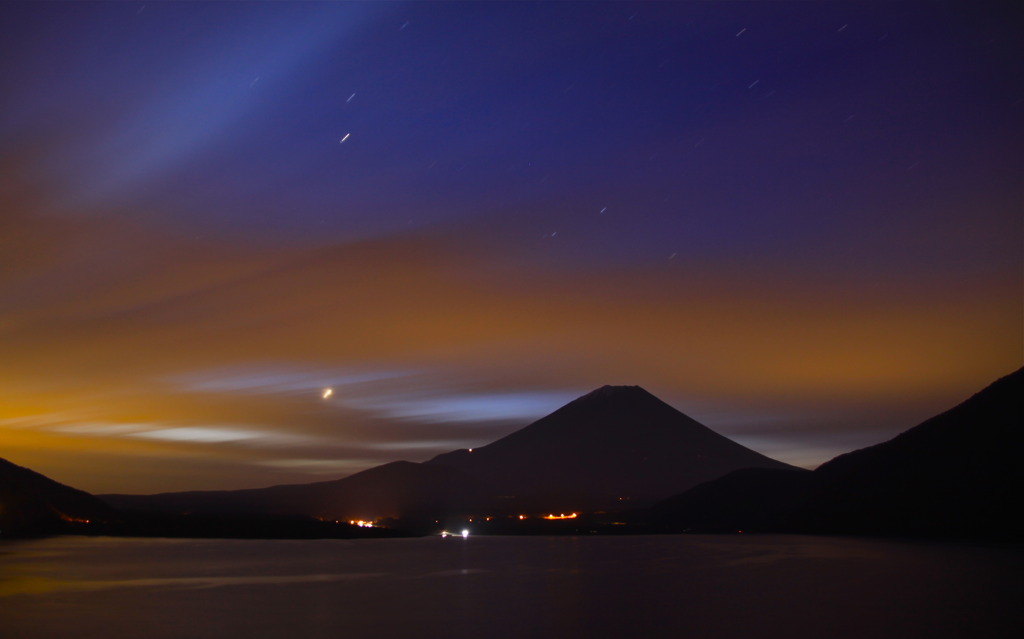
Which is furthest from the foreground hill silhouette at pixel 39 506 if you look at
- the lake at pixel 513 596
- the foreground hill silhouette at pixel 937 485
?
the foreground hill silhouette at pixel 937 485

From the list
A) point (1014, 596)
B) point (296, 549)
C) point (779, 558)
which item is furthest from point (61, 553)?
point (1014, 596)

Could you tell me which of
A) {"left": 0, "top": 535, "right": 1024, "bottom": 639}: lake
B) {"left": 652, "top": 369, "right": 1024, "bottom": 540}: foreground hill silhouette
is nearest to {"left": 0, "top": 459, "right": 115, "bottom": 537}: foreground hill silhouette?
{"left": 0, "top": 535, "right": 1024, "bottom": 639}: lake

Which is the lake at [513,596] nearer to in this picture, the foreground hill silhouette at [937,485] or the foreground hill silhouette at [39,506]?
the foreground hill silhouette at [937,485]

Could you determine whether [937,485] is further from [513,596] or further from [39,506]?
[39,506]

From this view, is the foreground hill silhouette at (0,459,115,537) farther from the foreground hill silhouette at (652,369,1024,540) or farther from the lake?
the foreground hill silhouette at (652,369,1024,540)

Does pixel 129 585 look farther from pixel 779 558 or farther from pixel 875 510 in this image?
pixel 875 510

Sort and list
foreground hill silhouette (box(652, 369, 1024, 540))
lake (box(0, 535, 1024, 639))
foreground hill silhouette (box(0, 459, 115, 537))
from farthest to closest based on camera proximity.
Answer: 1. foreground hill silhouette (box(0, 459, 115, 537))
2. foreground hill silhouette (box(652, 369, 1024, 540))
3. lake (box(0, 535, 1024, 639))

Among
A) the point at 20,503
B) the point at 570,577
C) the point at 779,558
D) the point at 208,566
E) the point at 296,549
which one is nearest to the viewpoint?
the point at 570,577
